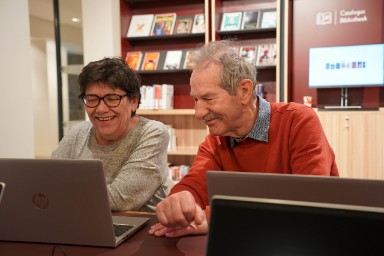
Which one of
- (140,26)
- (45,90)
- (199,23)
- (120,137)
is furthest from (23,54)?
(45,90)

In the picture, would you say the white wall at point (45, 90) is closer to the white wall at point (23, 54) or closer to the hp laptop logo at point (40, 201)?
the white wall at point (23, 54)

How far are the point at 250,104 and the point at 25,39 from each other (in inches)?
99.4

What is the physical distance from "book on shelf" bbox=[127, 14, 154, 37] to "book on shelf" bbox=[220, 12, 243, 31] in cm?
84

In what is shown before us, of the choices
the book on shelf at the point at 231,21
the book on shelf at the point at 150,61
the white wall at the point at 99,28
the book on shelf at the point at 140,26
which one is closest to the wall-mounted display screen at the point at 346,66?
the book on shelf at the point at 231,21

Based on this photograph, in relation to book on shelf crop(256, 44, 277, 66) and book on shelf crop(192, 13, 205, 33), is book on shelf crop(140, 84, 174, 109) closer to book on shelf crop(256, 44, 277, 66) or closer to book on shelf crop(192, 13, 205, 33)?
book on shelf crop(192, 13, 205, 33)

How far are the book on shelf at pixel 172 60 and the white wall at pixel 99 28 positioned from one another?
1.90ft

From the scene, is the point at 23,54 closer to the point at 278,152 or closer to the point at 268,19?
the point at 268,19

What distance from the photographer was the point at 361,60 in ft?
12.1

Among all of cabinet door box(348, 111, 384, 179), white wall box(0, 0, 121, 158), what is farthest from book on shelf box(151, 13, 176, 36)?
cabinet door box(348, 111, 384, 179)

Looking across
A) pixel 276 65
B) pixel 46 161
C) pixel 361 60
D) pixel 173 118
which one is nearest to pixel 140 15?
pixel 173 118

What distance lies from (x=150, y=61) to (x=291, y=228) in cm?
393

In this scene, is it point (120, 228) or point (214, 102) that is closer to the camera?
point (120, 228)

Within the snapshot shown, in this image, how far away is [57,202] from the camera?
1.02 metres

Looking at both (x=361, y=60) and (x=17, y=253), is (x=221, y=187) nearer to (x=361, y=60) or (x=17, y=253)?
(x=17, y=253)
